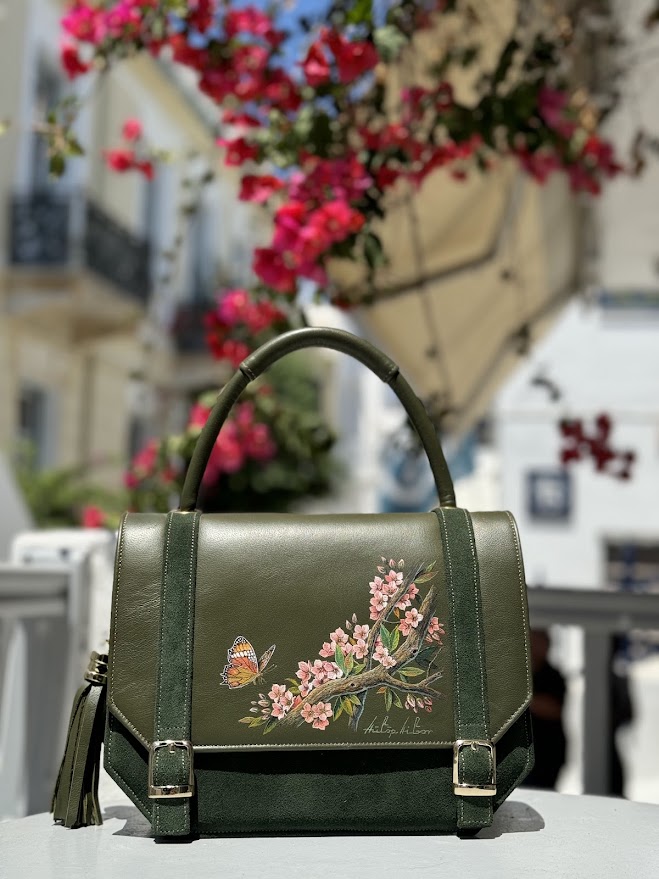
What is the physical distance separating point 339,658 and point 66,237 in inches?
433

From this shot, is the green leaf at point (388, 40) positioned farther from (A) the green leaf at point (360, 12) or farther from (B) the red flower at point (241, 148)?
(B) the red flower at point (241, 148)

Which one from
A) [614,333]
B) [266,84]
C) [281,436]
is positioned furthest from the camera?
[614,333]

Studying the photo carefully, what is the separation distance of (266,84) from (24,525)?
1.17 metres

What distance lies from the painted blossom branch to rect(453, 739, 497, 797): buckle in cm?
6

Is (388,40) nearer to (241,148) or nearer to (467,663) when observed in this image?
(241,148)

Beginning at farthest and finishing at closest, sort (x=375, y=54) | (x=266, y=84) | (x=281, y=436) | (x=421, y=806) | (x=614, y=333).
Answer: (x=614, y=333), (x=281, y=436), (x=266, y=84), (x=375, y=54), (x=421, y=806)

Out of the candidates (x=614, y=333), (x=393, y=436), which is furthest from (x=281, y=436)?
(x=614, y=333)

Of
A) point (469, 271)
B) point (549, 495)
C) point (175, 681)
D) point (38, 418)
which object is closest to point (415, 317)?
point (469, 271)

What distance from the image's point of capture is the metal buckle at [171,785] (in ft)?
3.44

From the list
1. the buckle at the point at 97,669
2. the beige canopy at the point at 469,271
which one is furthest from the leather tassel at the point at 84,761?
the beige canopy at the point at 469,271

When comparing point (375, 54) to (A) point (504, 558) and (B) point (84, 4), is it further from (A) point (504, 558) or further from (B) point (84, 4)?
(A) point (504, 558)

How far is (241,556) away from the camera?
1123 mm

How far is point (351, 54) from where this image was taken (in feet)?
6.14

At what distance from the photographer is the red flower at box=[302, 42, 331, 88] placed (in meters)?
1.91
